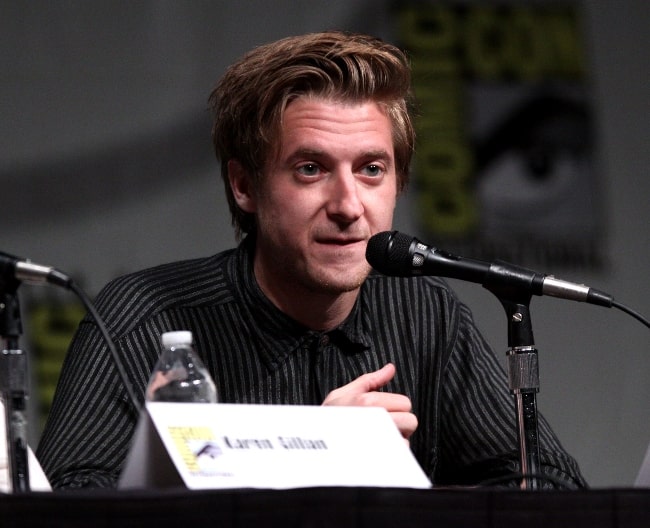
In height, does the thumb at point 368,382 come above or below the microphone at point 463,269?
below

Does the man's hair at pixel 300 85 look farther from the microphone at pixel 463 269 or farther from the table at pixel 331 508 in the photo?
the table at pixel 331 508

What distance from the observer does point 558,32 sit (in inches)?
164

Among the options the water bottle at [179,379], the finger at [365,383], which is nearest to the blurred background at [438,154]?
the water bottle at [179,379]

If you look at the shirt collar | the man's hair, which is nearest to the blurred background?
the man's hair

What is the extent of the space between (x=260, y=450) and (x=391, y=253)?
515 mm

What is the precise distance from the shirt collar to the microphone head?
537 mm

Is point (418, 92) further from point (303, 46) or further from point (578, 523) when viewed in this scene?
point (578, 523)

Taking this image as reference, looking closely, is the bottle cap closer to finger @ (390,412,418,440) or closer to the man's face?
finger @ (390,412,418,440)

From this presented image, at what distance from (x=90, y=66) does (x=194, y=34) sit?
0.35m

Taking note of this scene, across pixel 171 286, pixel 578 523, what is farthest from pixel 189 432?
pixel 171 286

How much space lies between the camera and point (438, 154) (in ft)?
13.2

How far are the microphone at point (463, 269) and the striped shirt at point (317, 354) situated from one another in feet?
1.79

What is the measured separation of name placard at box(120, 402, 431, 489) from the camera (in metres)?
1.40

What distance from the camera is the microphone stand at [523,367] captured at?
Result: 1.78 m
